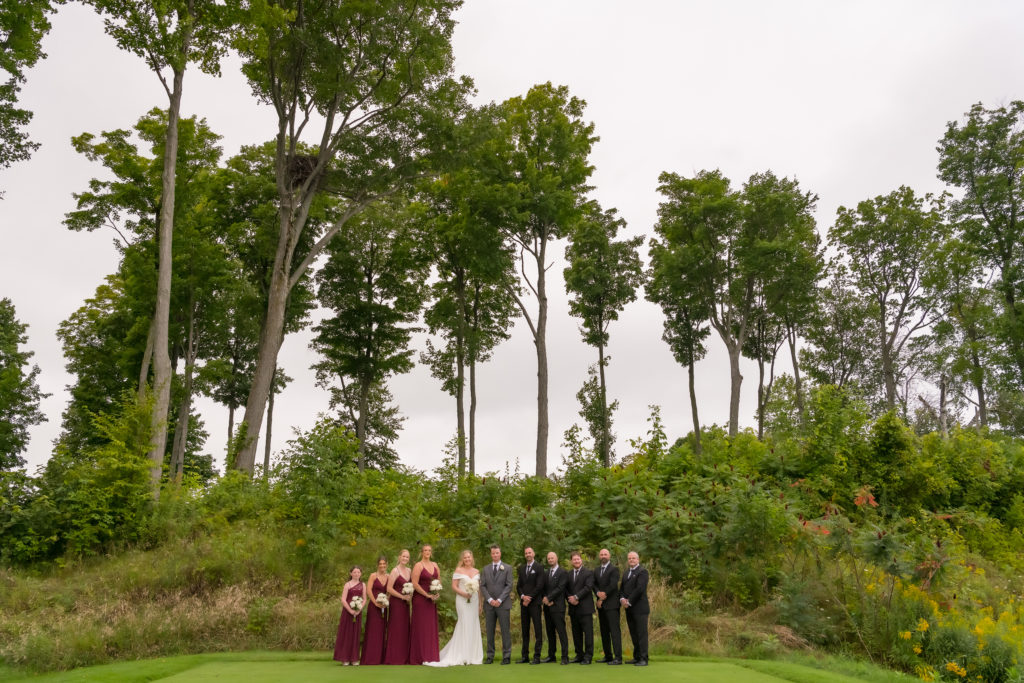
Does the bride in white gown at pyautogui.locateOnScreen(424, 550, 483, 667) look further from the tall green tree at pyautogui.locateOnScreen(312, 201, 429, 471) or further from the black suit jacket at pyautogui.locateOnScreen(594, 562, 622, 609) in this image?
the tall green tree at pyautogui.locateOnScreen(312, 201, 429, 471)

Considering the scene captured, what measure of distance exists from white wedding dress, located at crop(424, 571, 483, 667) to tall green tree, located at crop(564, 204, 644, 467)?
76.9 feet

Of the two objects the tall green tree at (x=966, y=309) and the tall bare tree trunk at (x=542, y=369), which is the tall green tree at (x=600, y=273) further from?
the tall green tree at (x=966, y=309)

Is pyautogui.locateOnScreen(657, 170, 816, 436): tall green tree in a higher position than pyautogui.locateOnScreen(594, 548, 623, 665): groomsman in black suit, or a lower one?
higher

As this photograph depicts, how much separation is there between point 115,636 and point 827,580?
38.5 ft

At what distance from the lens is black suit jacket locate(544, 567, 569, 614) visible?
10.6 m

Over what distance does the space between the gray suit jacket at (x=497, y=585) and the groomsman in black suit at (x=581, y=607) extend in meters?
0.91

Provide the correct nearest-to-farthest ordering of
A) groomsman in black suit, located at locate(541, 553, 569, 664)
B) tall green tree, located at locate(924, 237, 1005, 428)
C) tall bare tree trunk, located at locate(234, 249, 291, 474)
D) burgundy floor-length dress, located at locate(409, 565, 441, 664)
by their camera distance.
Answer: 1. groomsman in black suit, located at locate(541, 553, 569, 664)
2. burgundy floor-length dress, located at locate(409, 565, 441, 664)
3. tall bare tree trunk, located at locate(234, 249, 291, 474)
4. tall green tree, located at locate(924, 237, 1005, 428)

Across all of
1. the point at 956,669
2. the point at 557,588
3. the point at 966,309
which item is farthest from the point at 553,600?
the point at 966,309

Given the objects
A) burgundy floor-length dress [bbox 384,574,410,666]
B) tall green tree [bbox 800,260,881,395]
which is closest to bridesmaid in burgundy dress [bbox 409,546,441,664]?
burgundy floor-length dress [bbox 384,574,410,666]

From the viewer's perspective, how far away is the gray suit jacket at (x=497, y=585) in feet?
35.2

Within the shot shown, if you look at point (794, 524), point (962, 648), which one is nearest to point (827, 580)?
point (794, 524)

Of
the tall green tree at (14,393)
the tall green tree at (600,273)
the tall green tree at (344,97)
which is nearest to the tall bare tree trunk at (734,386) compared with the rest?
the tall green tree at (600,273)

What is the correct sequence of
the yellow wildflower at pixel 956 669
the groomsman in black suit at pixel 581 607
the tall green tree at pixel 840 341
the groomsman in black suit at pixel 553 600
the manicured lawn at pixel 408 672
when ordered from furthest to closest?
the tall green tree at pixel 840 341
the groomsman in black suit at pixel 553 600
the groomsman in black suit at pixel 581 607
the yellow wildflower at pixel 956 669
the manicured lawn at pixel 408 672

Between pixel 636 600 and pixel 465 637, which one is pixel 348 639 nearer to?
pixel 465 637
